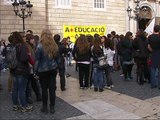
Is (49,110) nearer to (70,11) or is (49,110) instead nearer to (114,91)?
(114,91)

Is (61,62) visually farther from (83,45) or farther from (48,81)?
A: (48,81)

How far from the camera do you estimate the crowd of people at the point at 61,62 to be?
7.53 meters

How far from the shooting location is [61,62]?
998 cm

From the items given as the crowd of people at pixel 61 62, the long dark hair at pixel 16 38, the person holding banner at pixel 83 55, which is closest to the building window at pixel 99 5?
the crowd of people at pixel 61 62

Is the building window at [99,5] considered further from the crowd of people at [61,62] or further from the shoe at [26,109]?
the shoe at [26,109]

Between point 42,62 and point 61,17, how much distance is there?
605 inches

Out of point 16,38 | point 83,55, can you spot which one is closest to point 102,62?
point 83,55

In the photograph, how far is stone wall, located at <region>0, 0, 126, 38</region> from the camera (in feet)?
67.5

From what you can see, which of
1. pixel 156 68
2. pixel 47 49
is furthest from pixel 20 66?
pixel 156 68

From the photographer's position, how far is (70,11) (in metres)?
23.0

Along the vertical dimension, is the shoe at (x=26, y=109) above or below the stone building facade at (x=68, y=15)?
below

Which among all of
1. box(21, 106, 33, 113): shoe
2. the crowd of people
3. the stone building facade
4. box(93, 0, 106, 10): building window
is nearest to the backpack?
the crowd of people

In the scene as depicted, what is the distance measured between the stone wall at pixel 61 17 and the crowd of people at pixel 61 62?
10.6 m

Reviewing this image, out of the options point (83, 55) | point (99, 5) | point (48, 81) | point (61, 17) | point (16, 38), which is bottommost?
point (48, 81)
